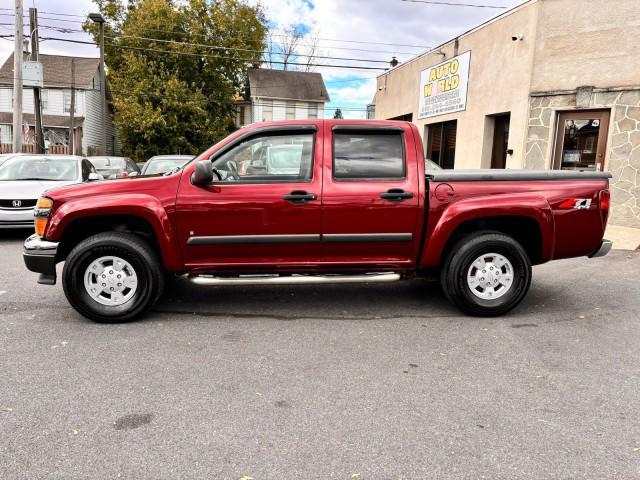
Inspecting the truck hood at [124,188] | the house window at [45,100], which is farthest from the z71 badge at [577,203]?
the house window at [45,100]

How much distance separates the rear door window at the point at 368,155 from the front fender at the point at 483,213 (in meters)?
0.57

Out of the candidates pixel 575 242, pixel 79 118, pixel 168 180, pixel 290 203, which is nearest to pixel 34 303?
pixel 168 180

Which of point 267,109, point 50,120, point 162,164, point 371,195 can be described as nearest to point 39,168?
point 162,164

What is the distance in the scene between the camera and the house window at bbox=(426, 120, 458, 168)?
14734 millimetres

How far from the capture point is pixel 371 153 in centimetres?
473

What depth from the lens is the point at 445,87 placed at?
47.7 feet

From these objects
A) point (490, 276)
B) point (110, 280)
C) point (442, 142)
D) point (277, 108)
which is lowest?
point (110, 280)

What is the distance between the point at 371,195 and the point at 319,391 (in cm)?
194

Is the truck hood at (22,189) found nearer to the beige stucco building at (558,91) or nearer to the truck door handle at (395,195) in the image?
the truck door handle at (395,195)

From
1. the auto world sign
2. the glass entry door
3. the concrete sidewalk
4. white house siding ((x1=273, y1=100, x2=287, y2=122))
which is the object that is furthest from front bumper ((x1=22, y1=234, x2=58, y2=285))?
white house siding ((x1=273, y1=100, x2=287, y2=122))

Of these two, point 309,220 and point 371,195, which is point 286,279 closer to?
point 309,220

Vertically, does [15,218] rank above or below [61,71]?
below

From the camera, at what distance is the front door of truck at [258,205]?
177 inches

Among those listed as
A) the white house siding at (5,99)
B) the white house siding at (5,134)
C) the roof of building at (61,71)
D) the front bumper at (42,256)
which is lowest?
the front bumper at (42,256)
